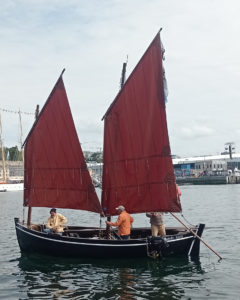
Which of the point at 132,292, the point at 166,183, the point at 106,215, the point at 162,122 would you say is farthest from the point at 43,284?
the point at 162,122

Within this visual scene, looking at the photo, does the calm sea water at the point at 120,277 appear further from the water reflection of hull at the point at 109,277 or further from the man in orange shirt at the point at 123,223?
the man in orange shirt at the point at 123,223

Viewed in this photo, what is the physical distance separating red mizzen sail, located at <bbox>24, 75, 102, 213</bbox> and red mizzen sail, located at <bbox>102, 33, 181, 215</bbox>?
1.71 m

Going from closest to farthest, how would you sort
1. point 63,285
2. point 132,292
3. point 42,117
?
point 132,292, point 63,285, point 42,117

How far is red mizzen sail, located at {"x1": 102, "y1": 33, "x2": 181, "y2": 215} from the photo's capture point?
2405 centimetres

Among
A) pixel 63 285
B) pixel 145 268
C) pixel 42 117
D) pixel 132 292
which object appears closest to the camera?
pixel 132 292

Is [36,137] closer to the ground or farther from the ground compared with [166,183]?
farther from the ground

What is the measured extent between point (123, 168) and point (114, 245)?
4236 mm

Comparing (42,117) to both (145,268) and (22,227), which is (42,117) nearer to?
(22,227)

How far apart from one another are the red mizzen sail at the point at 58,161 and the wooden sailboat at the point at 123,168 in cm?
6

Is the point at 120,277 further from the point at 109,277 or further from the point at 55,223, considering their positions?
the point at 55,223

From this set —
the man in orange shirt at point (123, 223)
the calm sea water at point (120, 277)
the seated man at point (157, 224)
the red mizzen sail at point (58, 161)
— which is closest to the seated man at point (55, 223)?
the red mizzen sail at point (58, 161)

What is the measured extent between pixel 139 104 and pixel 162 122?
1.60 meters

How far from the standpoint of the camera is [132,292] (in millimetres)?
18594

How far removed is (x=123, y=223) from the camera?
2352cm
